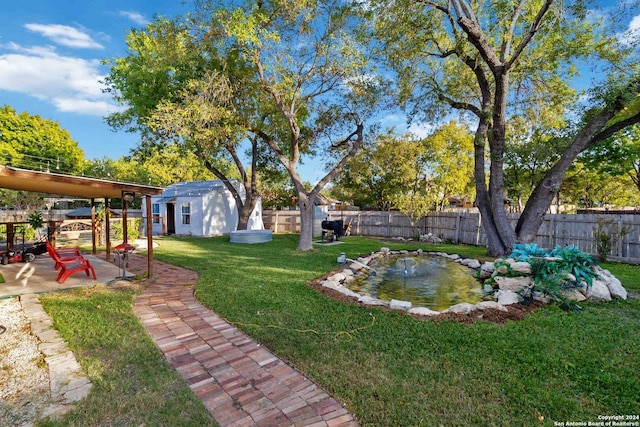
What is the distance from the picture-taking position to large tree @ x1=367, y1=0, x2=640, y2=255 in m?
7.95

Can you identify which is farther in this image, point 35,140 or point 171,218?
point 35,140

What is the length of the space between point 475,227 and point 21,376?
13.7 meters

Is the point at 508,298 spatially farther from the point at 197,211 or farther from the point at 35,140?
the point at 35,140

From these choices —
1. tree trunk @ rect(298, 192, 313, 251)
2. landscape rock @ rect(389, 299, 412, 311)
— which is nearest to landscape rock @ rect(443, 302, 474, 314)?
landscape rock @ rect(389, 299, 412, 311)

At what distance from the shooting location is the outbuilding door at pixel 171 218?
717 inches

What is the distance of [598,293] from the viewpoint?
16.3 ft

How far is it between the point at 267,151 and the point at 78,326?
13.0m

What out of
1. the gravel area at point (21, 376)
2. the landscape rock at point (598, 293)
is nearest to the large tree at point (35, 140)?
the gravel area at point (21, 376)

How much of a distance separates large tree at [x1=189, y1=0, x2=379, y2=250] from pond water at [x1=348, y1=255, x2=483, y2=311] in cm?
396

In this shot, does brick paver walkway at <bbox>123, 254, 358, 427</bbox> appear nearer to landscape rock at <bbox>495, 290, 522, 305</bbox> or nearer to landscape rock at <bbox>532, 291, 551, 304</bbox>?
landscape rock at <bbox>495, 290, 522, 305</bbox>

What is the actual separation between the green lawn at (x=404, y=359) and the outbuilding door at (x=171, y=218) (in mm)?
13866

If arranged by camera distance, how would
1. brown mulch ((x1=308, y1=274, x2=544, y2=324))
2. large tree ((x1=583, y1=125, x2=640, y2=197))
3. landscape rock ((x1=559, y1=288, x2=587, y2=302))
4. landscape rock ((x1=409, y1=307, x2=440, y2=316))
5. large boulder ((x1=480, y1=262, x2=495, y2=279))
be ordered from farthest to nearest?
large tree ((x1=583, y1=125, x2=640, y2=197)) → large boulder ((x1=480, y1=262, x2=495, y2=279)) → landscape rock ((x1=559, y1=288, x2=587, y2=302)) → landscape rock ((x1=409, y1=307, x2=440, y2=316)) → brown mulch ((x1=308, y1=274, x2=544, y2=324))

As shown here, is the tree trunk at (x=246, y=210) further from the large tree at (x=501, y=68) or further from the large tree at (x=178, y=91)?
the large tree at (x=501, y=68)

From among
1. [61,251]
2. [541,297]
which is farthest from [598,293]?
[61,251]
